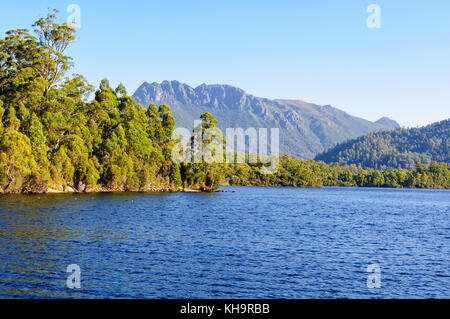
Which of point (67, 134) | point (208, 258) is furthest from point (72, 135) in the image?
point (208, 258)

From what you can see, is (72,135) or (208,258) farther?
(72,135)

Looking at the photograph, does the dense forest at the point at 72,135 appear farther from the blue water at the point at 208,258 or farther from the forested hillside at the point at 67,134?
the blue water at the point at 208,258

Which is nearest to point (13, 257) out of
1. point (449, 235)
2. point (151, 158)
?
point (449, 235)

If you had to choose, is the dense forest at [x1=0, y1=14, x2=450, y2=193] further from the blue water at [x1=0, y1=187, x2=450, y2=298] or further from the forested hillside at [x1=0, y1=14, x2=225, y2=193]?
the blue water at [x1=0, y1=187, x2=450, y2=298]

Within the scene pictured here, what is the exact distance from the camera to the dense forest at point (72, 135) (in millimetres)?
84812

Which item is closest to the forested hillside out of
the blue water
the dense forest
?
the dense forest

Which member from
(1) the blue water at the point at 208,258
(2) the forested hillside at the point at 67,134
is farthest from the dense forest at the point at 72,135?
(1) the blue water at the point at 208,258

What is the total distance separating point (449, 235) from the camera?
173 feet

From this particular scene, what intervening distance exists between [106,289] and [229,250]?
15.1 meters

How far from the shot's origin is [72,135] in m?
98.8

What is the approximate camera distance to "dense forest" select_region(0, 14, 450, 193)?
84812 millimetres

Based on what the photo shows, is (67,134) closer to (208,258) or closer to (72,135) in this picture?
(72,135)

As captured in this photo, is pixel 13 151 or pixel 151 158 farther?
pixel 151 158
